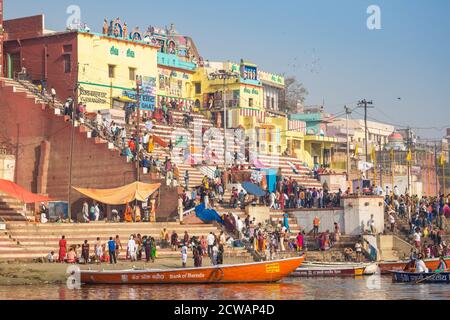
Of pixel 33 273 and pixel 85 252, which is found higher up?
pixel 85 252

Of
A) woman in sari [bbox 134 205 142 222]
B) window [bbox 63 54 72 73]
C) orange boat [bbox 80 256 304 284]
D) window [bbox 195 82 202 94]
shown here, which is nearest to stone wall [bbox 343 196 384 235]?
woman in sari [bbox 134 205 142 222]

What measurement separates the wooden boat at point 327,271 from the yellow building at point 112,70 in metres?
17.5

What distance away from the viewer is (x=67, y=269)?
36.3 meters

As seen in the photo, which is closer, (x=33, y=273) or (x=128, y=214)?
(x=33, y=273)

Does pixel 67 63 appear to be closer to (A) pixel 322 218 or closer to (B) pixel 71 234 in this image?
(B) pixel 71 234

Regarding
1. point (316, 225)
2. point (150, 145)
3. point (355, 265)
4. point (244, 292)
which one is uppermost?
point (150, 145)

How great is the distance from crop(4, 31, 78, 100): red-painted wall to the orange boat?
1904 centimetres

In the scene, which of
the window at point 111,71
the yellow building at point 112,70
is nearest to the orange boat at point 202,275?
→ the yellow building at point 112,70

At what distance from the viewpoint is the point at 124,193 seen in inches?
1767

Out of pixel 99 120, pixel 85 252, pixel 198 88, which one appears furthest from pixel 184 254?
pixel 198 88

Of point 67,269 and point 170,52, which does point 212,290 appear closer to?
point 67,269

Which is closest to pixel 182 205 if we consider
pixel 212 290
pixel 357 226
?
pixel 357 226

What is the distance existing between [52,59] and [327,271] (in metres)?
20.4
